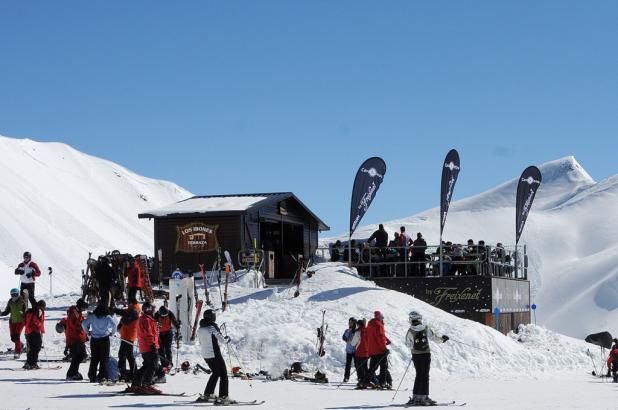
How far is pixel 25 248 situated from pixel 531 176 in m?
62.3

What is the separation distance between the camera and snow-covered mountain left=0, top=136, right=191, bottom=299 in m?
87.1

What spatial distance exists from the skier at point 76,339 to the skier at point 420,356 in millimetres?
6143

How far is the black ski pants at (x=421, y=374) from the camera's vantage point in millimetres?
15984

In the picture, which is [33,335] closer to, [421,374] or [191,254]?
[421,374]

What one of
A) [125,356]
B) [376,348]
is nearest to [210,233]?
[376,348]

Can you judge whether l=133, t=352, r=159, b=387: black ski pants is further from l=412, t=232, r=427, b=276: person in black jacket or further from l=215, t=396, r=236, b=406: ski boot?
l=412, t=232, r=427, b=276: person in black jacket

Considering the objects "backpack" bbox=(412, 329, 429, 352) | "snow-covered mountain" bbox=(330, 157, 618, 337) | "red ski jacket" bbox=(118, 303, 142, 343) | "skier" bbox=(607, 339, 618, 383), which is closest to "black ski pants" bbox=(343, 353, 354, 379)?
"backpack" bbox=(412, 329, 429, 352)

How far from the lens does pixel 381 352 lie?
1889 cm

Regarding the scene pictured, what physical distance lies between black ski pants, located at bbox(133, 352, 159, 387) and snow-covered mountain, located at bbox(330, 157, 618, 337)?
78.3 meters

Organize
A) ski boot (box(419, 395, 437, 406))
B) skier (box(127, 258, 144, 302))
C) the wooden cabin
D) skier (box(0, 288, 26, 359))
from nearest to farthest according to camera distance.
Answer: ski boot (box(419, 395, 437, 406)) → skier (box(0, 288, 26, 359)) → skier (box(127, 258, 144, 302)) → the wooden cabin

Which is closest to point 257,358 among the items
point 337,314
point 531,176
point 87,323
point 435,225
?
point 337,314

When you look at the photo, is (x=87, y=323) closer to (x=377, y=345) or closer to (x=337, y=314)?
(x=377, y=345)

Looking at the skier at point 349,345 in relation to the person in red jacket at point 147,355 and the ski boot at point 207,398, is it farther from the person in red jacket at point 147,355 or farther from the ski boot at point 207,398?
the ski boot at point 207,398

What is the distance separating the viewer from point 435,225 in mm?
130625
